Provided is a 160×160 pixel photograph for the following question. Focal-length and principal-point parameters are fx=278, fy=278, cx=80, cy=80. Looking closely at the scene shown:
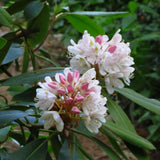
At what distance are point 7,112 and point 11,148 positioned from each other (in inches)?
46.3

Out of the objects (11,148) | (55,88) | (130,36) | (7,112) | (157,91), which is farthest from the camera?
(130,36)

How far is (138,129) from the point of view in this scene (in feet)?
8.23

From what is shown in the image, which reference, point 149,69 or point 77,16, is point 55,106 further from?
point 149,69

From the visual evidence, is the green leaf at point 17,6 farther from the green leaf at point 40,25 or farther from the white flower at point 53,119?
the white flower at point 53,119

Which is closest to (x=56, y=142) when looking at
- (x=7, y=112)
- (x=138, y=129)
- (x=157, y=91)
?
(x=7, y=112)

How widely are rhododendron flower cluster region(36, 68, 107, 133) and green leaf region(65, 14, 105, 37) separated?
0.28 m

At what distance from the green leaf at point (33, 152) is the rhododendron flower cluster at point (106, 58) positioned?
0.21m

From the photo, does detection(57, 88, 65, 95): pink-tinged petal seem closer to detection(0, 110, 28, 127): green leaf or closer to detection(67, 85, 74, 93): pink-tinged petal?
detection(67, 85, 74, 93): pink-tinged petal

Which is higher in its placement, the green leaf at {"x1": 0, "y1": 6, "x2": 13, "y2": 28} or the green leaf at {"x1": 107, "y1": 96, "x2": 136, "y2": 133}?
the green leaf at {"x1": 0, "y1": 6, "x2": 13, "y2": 28}

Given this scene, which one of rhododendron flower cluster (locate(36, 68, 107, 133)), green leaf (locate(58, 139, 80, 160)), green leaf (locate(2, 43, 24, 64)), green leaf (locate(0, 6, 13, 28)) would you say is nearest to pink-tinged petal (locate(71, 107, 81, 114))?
rhododendron flower cluster (locate(36, 68, 107, 133))

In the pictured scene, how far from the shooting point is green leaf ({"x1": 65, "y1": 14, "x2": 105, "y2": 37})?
2.85 feet

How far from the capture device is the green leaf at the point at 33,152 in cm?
63

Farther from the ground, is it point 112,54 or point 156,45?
point 112,54

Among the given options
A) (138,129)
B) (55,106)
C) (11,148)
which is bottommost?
(138,129)
